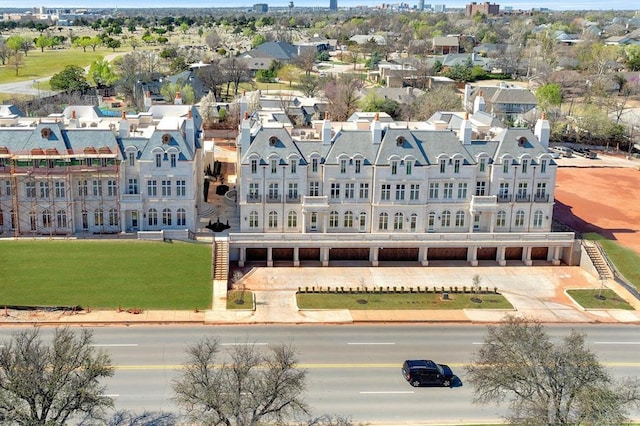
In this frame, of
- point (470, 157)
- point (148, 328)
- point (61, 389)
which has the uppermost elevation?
point (470, 157)

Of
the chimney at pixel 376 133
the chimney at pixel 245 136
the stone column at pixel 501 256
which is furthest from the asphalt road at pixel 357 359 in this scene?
the chimney at pixel 376 133

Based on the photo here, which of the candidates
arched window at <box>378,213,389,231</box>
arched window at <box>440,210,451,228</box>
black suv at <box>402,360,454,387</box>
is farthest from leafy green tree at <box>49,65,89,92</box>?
black suv at <box>402,360,454,387</box>

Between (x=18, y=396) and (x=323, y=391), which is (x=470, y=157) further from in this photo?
(x=18, y=396)

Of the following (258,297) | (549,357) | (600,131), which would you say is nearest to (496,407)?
(549,357)

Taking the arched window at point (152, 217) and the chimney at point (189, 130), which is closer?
the arched window at point (152, 217)

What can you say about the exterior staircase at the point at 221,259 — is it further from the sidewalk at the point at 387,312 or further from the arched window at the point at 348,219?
the arched window at the point at 348,219

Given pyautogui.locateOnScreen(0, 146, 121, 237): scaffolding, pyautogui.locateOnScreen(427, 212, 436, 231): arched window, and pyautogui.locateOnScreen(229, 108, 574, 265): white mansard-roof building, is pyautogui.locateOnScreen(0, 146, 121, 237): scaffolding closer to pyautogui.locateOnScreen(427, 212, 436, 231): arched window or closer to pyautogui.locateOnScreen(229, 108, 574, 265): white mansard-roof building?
pyautogui.locateOnScreen(229, 108, 574, 265): white mansard-roof building

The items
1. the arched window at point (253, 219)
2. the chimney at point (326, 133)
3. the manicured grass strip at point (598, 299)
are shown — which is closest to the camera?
the manicured grass strip at point (598, 299)

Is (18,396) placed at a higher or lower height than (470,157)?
lower
